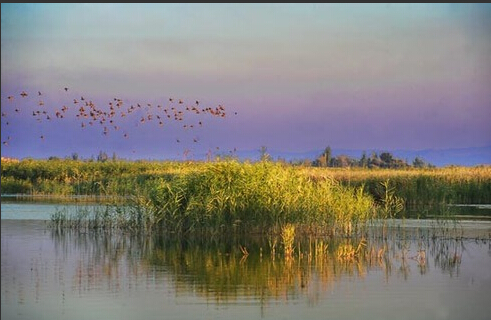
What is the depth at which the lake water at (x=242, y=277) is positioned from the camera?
12.4m

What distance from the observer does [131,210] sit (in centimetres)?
2181

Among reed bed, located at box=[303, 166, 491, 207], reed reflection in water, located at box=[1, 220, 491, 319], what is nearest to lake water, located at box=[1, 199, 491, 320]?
reed reflection in water, located at box=[1, 220, 491, 319]

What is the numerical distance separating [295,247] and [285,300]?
6002 millimetres

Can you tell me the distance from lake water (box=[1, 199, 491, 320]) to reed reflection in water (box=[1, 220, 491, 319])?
19mm

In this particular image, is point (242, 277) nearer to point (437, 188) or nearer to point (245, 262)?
point (245, 262)

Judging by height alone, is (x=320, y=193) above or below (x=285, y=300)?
above

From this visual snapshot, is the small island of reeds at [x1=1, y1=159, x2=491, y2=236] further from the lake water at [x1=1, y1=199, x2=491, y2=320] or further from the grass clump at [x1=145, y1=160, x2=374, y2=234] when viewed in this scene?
the lake water at [x1=1, y1=199, x2=491, y2=320]

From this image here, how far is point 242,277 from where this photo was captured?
1516 cm

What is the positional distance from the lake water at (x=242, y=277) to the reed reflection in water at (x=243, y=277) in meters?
0.02

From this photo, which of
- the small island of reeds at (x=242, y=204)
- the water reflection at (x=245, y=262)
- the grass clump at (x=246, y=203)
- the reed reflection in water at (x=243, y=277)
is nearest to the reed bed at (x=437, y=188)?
the small island of reeds at (x=242, y=204)

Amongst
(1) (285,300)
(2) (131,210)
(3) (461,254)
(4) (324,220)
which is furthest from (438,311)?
(2) (131,210)

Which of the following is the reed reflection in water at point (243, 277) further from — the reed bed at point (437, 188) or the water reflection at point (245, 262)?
the reed bed at point (437, 188)

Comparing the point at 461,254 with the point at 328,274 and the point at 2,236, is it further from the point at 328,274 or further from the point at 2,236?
the point at 2,236

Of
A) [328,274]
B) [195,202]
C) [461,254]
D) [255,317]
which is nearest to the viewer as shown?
[255,317]
